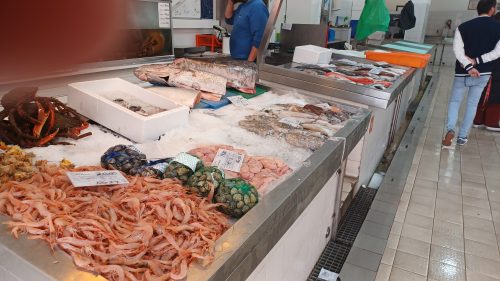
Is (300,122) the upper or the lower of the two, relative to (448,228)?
upper

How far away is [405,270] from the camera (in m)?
2.82

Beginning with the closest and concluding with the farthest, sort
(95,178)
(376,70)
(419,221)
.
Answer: (95,178)
(419,221)
(376,70)

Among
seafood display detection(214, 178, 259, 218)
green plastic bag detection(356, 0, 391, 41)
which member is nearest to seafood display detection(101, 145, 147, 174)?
seafood display detection(214, 178, 259, 218)

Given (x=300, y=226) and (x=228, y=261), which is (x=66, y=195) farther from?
(x=300, y=226)

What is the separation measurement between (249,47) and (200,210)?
391 centimetres

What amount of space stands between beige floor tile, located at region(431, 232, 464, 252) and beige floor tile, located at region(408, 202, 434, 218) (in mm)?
342

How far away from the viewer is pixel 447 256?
3.00 metres

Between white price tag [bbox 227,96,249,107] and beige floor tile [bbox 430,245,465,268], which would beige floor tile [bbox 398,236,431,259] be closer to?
beige floor tile [bbox 430,245,465,268]

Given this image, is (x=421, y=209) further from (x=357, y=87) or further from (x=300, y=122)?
(x=300, y=122)

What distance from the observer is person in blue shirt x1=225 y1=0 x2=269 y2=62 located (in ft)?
15.2

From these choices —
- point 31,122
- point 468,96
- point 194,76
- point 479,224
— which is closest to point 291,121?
point 194,76

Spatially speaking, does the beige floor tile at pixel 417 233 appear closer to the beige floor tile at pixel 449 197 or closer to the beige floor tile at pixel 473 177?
the beige floor tile at pixel 449 197

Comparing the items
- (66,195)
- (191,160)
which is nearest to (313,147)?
(191,160)

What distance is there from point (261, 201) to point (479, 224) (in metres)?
3.07
